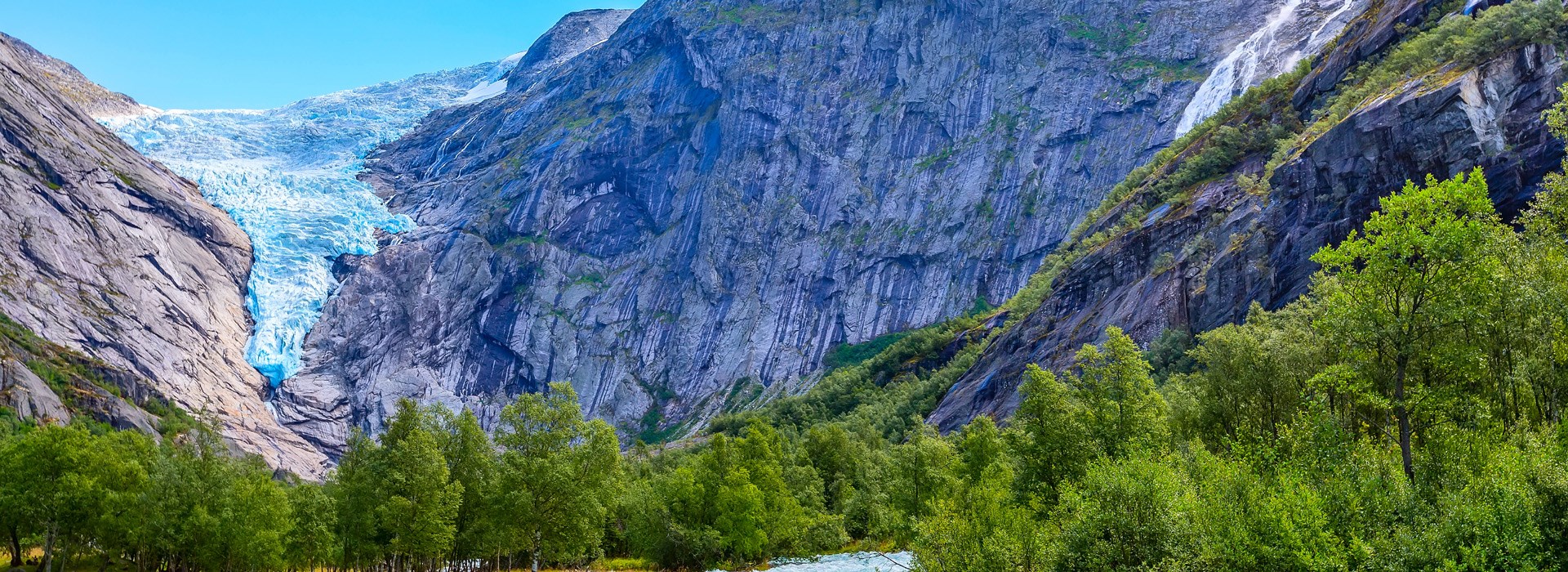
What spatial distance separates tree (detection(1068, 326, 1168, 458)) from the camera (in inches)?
1693

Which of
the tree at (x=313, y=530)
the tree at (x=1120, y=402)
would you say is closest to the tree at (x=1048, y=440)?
the tree at (x=1120, y=402)

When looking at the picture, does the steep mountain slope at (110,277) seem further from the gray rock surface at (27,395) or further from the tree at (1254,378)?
the tree at (1254,378)

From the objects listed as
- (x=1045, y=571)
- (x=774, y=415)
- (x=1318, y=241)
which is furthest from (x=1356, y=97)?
(x=774, y=415)

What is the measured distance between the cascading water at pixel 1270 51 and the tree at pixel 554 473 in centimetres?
14984

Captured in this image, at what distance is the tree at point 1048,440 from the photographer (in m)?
44.1

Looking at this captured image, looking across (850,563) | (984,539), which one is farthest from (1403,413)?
(850,563)

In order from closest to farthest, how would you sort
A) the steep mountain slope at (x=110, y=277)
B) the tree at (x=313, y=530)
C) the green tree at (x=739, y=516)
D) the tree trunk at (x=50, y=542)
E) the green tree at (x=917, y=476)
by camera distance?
1. the tree trunk at (x=50, y=542)
2. the tree at (x=313, y=530)
3. the green tree at (x=739, y=516)
4. the green tree at (x=917, y=476)
5. the steep mountain slope at (x=110, y=277)

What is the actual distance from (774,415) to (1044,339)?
71.2 metres

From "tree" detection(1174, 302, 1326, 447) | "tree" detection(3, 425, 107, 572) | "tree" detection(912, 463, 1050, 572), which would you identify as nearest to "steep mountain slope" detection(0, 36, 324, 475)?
"tree" detection(3, 425, 107, 572)

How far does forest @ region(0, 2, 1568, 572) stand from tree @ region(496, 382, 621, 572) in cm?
15

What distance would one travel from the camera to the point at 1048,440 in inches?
1784

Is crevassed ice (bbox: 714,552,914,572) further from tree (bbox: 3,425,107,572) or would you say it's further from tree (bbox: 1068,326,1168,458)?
tree (bbox: 3,425,107,572)

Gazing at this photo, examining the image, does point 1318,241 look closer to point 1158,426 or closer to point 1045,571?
point 1158,426

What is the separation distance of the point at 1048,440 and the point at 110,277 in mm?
183577
